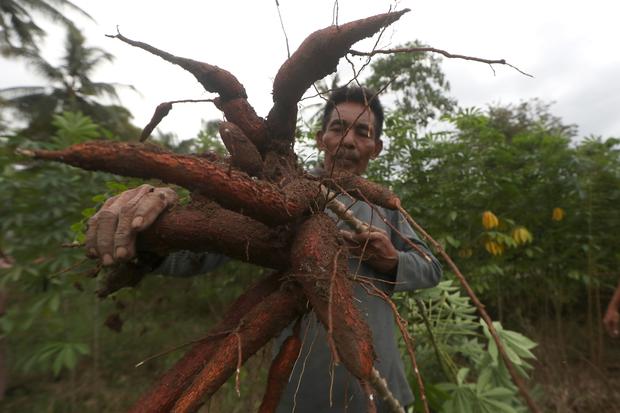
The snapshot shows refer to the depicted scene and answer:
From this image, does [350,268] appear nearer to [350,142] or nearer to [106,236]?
[350,142]

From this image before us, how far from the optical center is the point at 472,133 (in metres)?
2.60

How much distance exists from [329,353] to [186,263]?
1.67 ft

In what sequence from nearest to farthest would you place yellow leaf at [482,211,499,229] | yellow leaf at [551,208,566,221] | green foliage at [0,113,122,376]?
green foliage at [0,113,122,376]
yellow leaf at [482,211,499,229]
yellow leaf at [551,208,566,221]

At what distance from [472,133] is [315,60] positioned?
2017 millimetres

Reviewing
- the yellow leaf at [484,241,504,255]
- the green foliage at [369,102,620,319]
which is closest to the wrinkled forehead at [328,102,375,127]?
the green foliage at [369,102,620,319]

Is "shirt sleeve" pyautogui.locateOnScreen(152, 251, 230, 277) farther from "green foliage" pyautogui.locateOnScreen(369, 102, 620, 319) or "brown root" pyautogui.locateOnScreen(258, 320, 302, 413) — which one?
"green foliage" pyautogui.locateOnScreen(369, 102, 620, 319)

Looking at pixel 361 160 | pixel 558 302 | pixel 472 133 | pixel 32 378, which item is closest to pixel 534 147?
pixel 472 133

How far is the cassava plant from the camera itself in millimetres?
759

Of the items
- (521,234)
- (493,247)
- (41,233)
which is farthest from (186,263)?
(521,234)

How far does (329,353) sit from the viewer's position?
1.13 m

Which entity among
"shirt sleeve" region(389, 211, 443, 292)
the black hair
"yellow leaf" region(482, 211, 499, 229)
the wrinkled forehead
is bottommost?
"shirt sleeve" region(389, 211, 443, 292)

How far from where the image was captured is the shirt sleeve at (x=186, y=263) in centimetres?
105

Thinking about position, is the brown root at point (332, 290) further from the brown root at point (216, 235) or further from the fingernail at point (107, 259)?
the fingernail at point (107, 259)

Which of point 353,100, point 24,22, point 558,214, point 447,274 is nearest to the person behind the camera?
point 353,100
